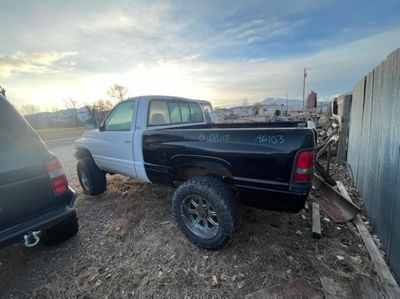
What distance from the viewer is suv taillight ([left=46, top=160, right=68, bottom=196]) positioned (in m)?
2.46

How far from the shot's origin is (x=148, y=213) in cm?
375

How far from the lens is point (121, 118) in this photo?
3.96 meters

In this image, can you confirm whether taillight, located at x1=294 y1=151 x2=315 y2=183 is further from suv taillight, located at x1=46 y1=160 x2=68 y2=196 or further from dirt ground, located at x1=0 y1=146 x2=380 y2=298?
suv taillight, located at x1=46 y1=160 x2=68 y2=196

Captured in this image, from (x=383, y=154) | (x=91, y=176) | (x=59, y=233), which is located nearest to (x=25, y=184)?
(x=59, y=233)

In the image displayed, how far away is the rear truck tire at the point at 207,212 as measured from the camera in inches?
101

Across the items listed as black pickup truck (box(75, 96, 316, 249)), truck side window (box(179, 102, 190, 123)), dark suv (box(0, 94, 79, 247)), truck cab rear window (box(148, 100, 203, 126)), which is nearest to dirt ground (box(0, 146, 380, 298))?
black pickup truck (box(75, 96, 316, 249))

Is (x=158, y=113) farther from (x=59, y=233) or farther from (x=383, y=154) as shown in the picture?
(x=383, y=154)

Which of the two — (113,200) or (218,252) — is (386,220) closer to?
(218,252)

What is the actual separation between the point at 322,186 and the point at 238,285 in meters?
2.74

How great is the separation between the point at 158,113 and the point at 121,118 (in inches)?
28.7

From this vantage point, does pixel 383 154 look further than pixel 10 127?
Yes

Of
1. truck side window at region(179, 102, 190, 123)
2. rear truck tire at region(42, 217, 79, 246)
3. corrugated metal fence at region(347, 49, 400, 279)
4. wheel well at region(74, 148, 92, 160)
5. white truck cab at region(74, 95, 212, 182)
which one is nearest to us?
corrugated metal fence at region(347, 49, 400, 279)

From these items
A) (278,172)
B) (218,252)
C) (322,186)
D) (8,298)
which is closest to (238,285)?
(218,252)

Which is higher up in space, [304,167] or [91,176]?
[304,167]
